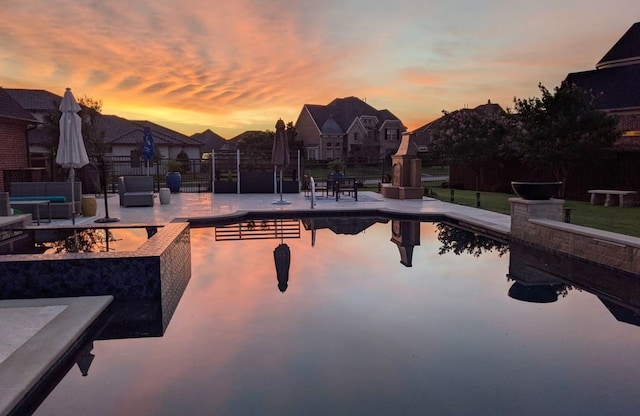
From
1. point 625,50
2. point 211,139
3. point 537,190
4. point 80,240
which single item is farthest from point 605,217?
point 211,139

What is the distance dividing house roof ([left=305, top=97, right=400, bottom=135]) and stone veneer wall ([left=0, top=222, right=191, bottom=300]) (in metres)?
42.0

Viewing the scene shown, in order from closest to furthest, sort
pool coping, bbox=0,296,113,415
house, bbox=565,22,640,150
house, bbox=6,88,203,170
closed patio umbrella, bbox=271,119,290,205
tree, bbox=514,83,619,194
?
pool coping, bbox=0,296,113,415 → closed patio umbrella, bbox=271,119,290,205 → tree, bbox=514,83,619,194 → house, bbox=565,22,640,150 → house, bbox=6,88,203,170

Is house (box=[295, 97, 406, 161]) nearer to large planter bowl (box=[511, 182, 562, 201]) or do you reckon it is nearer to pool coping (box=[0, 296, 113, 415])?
large planter bowl (box=[511, 182, 562, 201])

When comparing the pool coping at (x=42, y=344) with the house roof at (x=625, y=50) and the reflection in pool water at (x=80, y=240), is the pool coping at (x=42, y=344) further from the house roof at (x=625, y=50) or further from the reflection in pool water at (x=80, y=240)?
the house roof at (x=625, y=50)

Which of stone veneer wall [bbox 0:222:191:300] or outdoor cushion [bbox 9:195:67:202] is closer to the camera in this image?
stone veneer wall [bbox 0:222:191:300]

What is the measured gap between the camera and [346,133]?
47.1 meters

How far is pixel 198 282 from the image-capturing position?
6.24m

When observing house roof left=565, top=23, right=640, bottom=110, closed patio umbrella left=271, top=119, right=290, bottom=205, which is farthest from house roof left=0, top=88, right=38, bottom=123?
house roof left=565, top=23, right=640, bottom=110

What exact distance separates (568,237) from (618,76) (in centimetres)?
2322

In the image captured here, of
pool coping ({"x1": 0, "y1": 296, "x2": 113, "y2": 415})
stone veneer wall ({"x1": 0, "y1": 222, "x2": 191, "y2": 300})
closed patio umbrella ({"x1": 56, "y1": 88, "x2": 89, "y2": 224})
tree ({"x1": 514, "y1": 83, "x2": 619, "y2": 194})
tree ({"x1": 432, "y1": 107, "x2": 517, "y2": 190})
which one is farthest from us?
tree ({"x1": 432, "y1": 107, "x2": 517, "y2": 190})

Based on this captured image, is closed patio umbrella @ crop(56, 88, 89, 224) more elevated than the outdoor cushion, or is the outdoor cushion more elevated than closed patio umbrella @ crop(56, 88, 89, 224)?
closed patio umbrella @ crop(56, 88, 89, 224)

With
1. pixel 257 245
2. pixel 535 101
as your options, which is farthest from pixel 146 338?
pixel 535 101

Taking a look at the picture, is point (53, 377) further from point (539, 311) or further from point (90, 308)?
point (539, 311)

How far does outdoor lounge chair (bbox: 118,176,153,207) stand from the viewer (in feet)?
44.2
